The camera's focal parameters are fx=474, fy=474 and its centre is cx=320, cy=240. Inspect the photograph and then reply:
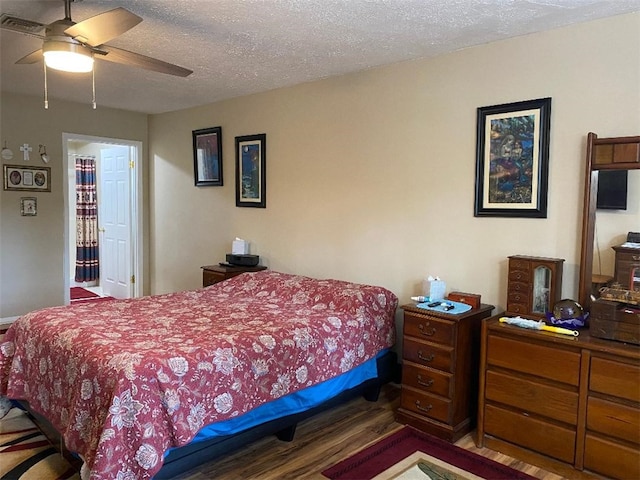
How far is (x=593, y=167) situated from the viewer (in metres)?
2.59

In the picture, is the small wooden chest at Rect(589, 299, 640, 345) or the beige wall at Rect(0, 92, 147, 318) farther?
the beige wall at Rect(0, 92, 147, 318)

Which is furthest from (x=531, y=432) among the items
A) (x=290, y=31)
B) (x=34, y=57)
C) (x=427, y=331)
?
(x=34, y=57)

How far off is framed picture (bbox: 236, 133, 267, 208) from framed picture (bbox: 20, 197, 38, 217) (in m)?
2.22

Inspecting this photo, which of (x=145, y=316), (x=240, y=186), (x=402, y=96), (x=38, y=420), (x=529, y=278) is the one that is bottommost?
(x=38, y=420)

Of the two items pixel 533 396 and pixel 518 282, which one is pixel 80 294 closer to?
pixel 518 282

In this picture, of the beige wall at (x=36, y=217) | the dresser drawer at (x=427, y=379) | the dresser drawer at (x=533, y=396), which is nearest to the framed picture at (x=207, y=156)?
the beige wall at (x=36, y=217)

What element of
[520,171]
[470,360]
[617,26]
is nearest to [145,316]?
[470,360]

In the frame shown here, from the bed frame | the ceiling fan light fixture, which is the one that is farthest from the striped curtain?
the ceiling fan light fixture

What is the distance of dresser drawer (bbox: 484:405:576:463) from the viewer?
2387 mm

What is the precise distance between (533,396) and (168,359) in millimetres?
1860

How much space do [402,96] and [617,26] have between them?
1.38 metres

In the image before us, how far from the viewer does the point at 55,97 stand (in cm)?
498

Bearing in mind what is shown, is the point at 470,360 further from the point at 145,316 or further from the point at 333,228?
the point at 145,316

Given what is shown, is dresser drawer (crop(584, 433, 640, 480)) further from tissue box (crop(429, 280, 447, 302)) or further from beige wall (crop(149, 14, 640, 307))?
tissue box (crop(429, 280, 447, 302))
